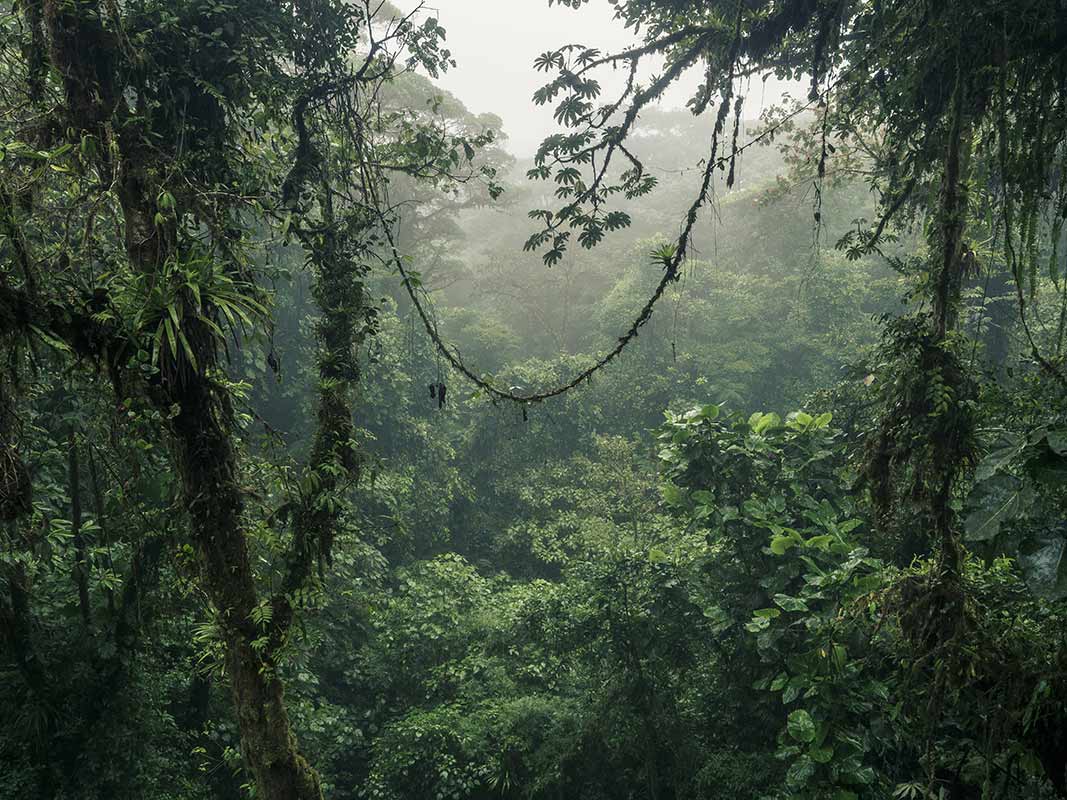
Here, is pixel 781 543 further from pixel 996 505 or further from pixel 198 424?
pixel 198 424

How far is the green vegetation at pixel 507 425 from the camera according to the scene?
2273mm

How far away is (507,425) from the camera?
527 centimetres

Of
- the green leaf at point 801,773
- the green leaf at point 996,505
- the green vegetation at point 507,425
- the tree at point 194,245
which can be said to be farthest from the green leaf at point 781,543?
the tree at point 194,245

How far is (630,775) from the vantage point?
540 centimetres

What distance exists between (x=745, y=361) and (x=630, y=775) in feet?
33.1

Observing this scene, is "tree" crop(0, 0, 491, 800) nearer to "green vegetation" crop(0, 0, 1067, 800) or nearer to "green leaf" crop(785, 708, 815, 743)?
"green vegetation" crop(0, 0, 1067, 800)

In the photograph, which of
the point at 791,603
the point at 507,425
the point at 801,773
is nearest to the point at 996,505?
the point at 791,603

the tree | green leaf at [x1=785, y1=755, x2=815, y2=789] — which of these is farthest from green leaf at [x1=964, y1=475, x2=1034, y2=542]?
the tree

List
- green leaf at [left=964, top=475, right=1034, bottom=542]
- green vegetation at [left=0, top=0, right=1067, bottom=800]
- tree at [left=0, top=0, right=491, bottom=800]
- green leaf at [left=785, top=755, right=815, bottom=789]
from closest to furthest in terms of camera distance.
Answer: green leaf at [left=964, top=475, right=1034, bottom=542]
green vegetation at [left=0, top=0, right=1067, bottom=800]
tree at [left=0, top=0, right=491, bottom=800]
green leaf at [left=785, top=755, right=815, bottom=789]

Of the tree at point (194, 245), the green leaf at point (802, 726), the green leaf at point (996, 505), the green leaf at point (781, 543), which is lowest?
the green leaf at point (802, 726)

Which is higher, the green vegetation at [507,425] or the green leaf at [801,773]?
the green vegetation at [507,425]

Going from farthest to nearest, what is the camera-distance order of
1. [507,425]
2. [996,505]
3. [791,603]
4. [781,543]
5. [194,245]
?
[507,425] → [781,543] → [791,603] → [194,245] → [996,505]

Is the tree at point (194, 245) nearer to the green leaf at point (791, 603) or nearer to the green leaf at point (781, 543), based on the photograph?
the green leaf at point (791, 603)

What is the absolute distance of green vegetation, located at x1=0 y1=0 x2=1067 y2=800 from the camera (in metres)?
2.27
